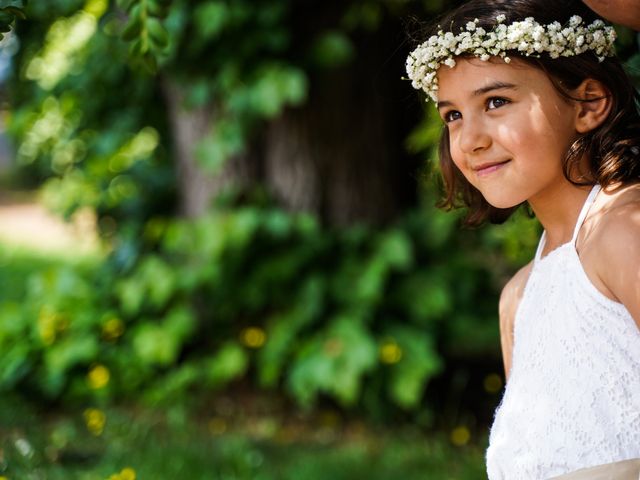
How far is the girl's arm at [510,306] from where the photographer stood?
2.04 m

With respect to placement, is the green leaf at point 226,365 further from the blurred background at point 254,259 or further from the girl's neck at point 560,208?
the girl's neck at point 560,208

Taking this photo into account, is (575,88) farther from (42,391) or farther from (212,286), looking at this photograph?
(42,391)

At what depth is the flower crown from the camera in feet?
5.66

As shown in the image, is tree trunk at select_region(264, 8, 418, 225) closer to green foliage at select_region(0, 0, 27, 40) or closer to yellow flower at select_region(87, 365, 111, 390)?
yellow flower at select_region(87, 365, 111, 390)

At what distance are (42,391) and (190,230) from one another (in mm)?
1382

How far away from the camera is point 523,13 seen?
1788 millimetres

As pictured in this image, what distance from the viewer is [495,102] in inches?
69.1

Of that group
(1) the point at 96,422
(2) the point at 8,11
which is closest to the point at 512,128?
(2) the point at 8,11

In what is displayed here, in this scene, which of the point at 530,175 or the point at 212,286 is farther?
the point at 212,286

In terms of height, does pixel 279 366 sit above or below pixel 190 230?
below

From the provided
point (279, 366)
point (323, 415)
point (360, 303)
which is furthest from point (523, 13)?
point (323, 415)

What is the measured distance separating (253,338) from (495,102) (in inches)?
121

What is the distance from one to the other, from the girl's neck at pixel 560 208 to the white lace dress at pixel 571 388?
1.4 inches

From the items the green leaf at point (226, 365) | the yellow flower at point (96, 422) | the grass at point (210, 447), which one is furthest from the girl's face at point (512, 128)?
the green leaf at point (226, 365)
